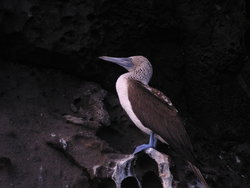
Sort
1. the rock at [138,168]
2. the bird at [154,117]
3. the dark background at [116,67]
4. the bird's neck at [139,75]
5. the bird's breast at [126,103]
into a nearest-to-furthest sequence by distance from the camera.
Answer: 1. the rock at [138,168]
2. the bird at [154,117]
3. the bird's breast at [126,103]
4. the dark background at [116,67]
5. the bird's neck at [139,75]

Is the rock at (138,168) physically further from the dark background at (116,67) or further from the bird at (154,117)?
the dark background at (116,67)

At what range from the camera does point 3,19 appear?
16.9 feet

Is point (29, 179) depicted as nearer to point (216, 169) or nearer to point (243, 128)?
point (216, 169)

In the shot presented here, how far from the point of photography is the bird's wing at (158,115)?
4.41 m

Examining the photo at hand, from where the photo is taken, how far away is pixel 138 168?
430 cm

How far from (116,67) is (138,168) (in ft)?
5.71

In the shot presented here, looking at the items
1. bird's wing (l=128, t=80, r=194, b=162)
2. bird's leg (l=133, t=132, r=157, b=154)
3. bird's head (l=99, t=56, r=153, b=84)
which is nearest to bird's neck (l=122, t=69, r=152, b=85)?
bird's head (l=99, t=56, r=153, b=84)

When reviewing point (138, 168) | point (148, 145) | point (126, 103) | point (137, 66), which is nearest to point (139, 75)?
point (137, 66)

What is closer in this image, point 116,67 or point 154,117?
point 154,117

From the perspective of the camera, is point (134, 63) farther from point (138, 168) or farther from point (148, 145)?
point (138, 168)

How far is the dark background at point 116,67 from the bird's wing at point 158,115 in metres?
0.64

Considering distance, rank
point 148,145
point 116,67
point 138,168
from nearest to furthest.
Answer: point 138,168 < point 148,145 < point 116,67

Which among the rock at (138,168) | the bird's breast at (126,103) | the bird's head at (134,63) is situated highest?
the bird's head at (134,63)

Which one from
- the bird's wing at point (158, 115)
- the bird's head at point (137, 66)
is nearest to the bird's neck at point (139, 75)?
the bird's head at point (137, 66)
